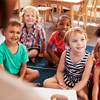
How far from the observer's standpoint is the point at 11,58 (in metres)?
1.23

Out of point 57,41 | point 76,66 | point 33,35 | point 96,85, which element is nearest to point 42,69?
point 57,41

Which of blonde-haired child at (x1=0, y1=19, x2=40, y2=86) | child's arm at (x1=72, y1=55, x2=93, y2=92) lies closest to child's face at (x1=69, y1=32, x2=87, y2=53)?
child's arm at (x1=72, y1=55, x2=93, y2=92)

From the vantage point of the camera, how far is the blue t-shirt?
1205 millimetres

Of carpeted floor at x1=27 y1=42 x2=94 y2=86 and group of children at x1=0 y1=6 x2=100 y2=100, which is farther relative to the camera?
carpeted floor at x1=27 y1=42 x2=94 y2=86

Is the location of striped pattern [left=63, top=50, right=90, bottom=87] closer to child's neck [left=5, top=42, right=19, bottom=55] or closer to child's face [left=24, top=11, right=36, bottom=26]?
child's neck [left=5, top=42, right=19, bottom=55]

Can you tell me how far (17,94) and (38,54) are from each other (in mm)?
1855

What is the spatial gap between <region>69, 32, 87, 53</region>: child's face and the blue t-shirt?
416 millimetres

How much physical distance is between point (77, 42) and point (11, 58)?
54 centimetres

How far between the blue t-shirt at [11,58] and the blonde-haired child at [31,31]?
1.71 ft

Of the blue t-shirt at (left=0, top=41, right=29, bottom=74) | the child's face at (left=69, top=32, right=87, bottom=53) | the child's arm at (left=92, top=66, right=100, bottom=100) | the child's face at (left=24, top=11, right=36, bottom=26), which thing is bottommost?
the child's arm at (left=92, top=66, right=100, bottom=100)

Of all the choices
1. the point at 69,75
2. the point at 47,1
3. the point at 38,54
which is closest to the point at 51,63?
the point at 38,54

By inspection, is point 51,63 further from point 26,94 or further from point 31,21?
point 26,94

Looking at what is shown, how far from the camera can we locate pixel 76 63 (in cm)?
119

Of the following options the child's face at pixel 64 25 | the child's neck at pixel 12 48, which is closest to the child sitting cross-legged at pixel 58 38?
the child's face at pixel 64 25
